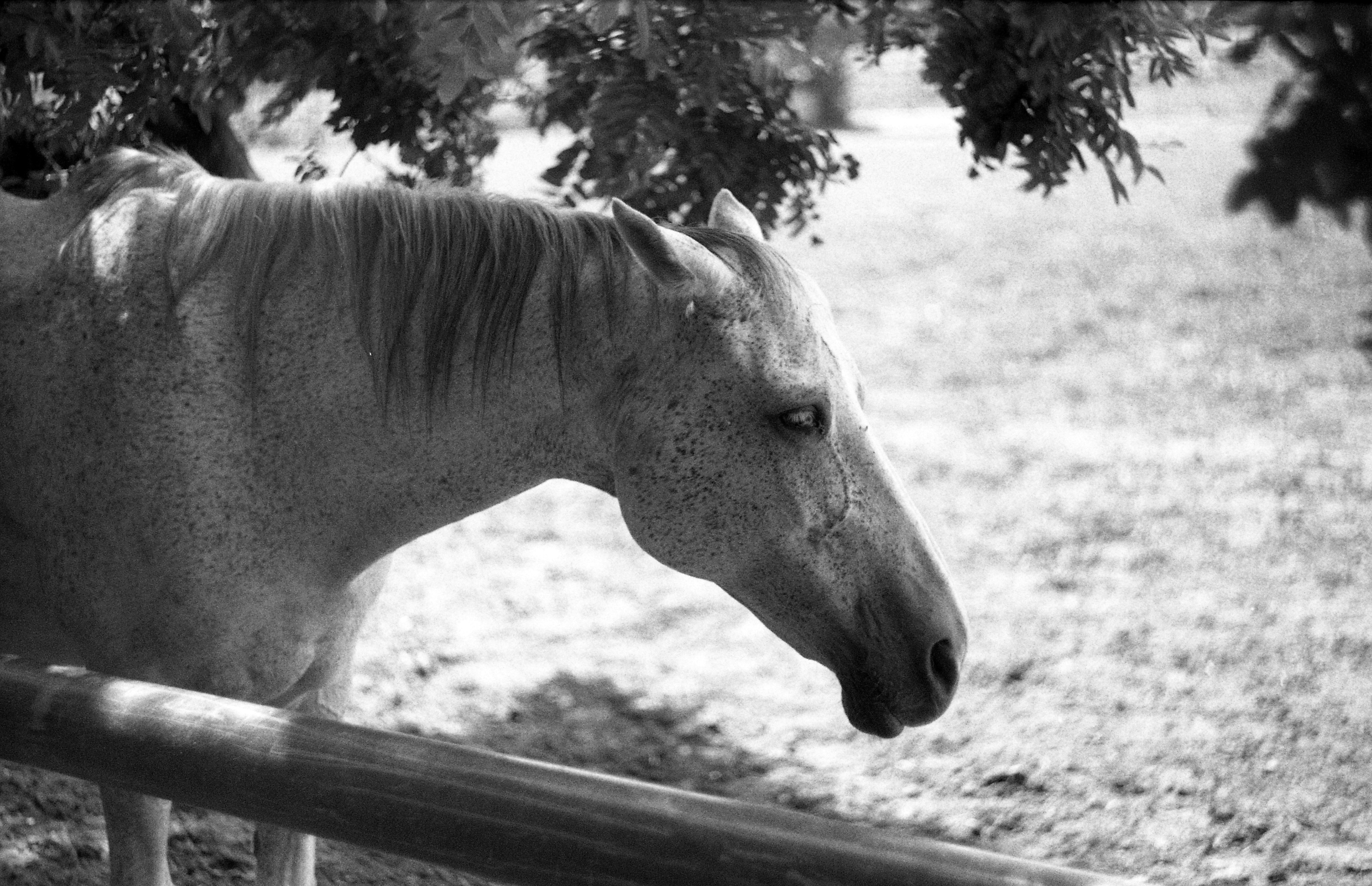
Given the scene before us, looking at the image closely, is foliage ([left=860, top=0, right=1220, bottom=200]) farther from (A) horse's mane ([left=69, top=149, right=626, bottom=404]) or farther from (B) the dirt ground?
(B) the dirt ground

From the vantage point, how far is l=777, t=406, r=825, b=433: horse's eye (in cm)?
187

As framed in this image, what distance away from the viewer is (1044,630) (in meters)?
4.50

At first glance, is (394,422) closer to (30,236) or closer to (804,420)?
(804,420)

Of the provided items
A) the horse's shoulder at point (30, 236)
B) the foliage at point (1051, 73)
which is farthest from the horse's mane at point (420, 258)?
the foliage at point (1051, 73)

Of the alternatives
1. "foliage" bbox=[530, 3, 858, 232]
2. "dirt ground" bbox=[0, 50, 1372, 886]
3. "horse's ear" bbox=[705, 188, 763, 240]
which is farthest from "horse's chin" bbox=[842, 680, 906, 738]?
"foliage" bbox=[530, 3, 858, 232]

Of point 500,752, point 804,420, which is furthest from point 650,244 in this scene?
point 500,752

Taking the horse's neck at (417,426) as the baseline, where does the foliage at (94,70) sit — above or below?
above

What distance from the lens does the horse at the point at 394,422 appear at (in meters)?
1.88

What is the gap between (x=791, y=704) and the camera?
4.12 metres

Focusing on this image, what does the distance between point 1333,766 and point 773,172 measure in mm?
2224

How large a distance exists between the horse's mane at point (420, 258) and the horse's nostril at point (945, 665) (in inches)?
23.5

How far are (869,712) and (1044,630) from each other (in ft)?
9.06

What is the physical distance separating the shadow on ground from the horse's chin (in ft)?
2.48

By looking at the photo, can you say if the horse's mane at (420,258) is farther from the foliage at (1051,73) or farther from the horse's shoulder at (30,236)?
the foliage at (1051,73)
